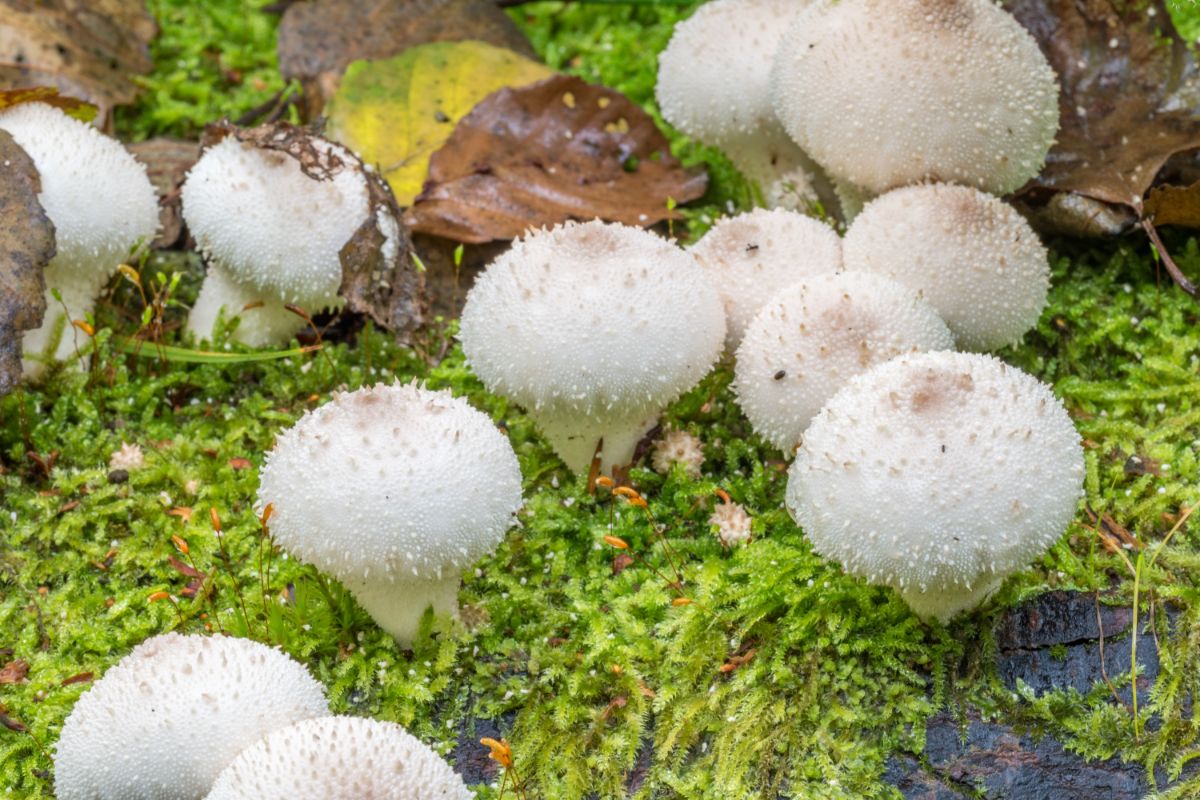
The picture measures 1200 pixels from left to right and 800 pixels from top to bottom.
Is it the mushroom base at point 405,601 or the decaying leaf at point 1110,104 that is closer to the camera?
the mushroom base at point 405,601

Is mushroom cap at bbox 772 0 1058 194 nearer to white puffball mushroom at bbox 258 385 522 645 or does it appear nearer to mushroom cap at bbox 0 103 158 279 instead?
white puffball mushroom at bbox 258 385 522 645

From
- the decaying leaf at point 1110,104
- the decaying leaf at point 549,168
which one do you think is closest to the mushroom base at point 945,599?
the decaying leaf at point 1110,104

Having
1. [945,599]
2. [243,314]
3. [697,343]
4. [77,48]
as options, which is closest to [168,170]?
[77,48]

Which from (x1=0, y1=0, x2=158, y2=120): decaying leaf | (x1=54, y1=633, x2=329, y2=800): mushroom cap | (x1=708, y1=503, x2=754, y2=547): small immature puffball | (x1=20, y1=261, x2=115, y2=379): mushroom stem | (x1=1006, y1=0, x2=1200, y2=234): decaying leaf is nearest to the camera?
(x1=54, y1=633, x2=329, y2=800): mushroom cap

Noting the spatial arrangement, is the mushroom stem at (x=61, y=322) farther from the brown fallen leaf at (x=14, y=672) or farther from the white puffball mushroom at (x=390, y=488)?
the white puffball mushroom at (x=390, y=488)

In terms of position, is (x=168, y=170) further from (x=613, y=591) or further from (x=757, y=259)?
(x=613, y=591)

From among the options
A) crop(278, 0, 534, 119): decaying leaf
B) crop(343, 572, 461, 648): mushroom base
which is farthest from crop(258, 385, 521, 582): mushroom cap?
crop(278, 0, 534, 119): decaying leaf

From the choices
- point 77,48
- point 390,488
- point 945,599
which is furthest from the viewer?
point 77,48
